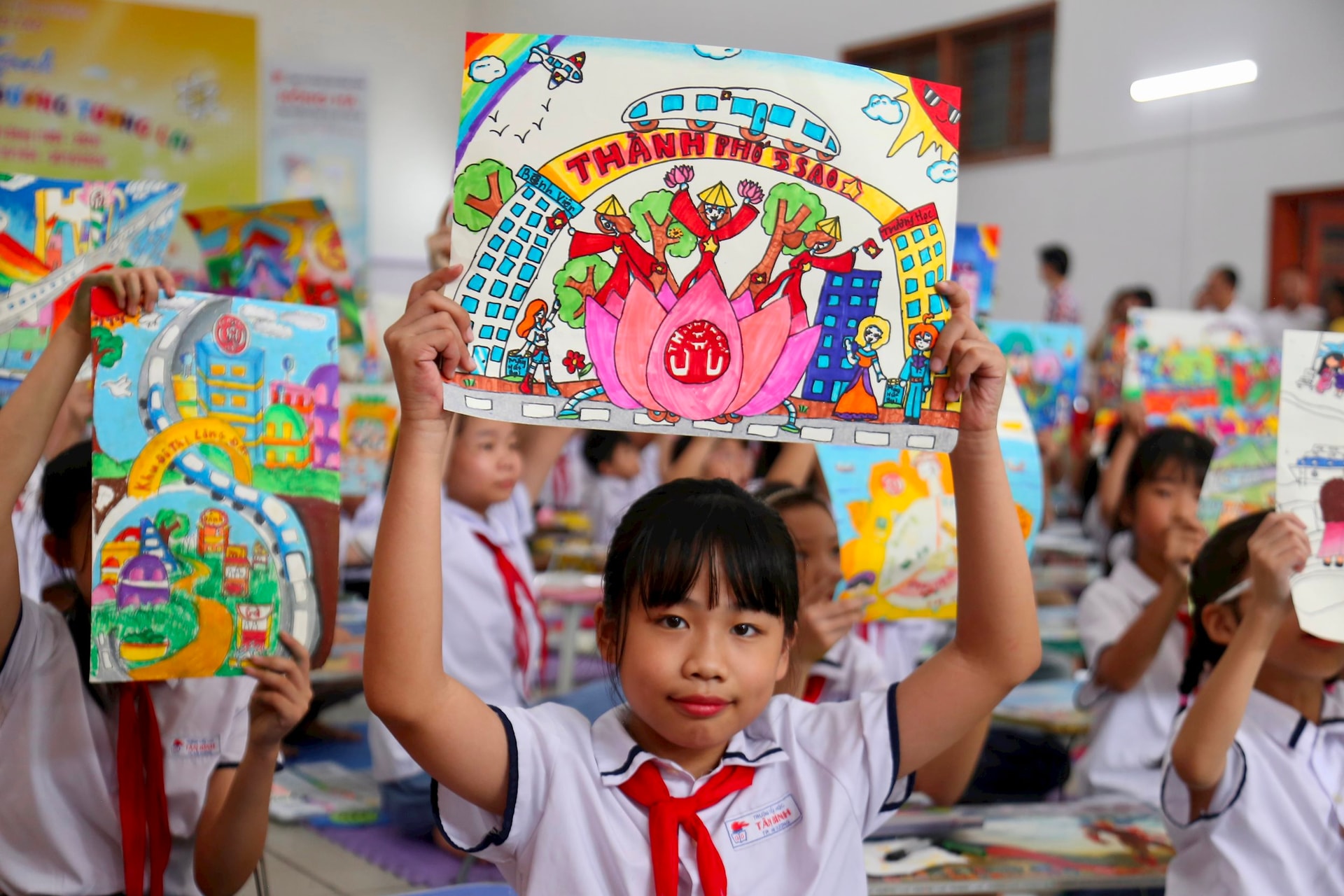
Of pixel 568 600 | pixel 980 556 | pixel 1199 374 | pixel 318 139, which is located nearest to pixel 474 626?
pixel 568 600

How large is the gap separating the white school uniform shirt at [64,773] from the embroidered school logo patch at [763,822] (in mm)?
808

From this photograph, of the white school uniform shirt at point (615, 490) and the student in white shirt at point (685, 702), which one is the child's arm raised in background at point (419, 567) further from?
the white school uniform shirt at point (615, 490)

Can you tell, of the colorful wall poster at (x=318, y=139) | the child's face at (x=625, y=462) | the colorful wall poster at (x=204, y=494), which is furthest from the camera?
the colorful wall poster at (x=318, y=139)

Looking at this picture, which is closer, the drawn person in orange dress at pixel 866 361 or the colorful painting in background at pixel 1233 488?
the drawn person in orange dress at pixel 866 361

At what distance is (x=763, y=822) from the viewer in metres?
1.13

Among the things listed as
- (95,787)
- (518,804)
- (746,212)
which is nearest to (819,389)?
(746,212)

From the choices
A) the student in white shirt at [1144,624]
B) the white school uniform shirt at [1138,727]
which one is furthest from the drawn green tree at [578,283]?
the white school uniform shirt at [1138,727]

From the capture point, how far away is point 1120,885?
5.97 ft

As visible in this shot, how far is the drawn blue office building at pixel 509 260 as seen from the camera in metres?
1.06

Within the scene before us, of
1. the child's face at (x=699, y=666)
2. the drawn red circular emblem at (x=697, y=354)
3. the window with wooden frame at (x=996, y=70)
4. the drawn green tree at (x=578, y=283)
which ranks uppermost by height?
the window with wooden frame at (x=996, y=70)

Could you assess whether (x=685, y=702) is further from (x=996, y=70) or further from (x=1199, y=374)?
(x=996, y=70)

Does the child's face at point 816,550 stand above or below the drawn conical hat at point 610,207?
below

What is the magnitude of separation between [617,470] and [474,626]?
9.50 feet

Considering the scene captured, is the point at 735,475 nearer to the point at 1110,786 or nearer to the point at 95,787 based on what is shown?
the point at 1110,786
